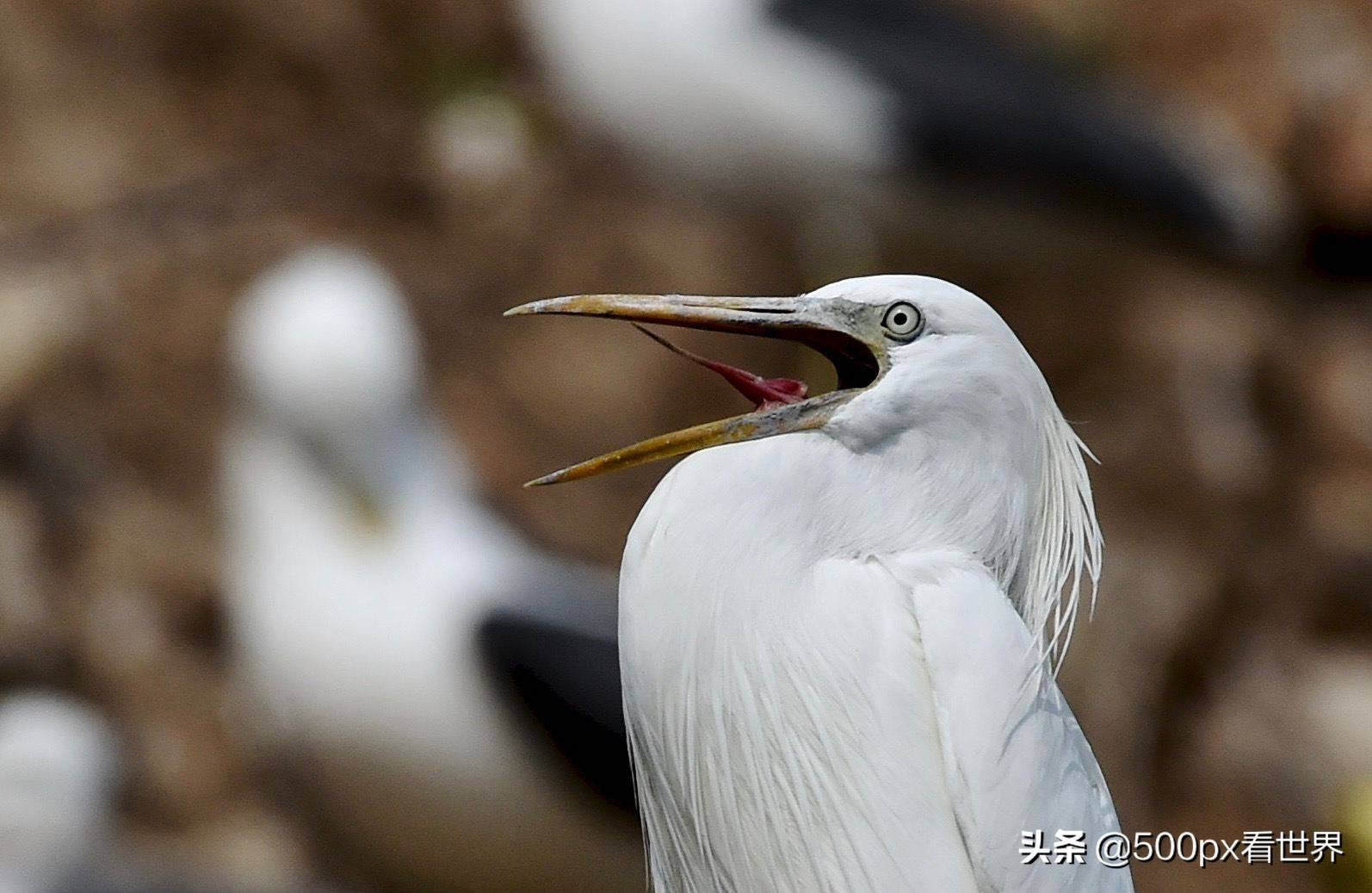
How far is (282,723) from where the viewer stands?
361 centimetres

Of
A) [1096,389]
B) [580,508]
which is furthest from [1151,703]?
[580,508]

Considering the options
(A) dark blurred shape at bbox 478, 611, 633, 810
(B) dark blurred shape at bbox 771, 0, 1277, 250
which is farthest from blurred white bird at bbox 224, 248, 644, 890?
(B) dark blurred shape at bbox 771, 0, 1277, 250

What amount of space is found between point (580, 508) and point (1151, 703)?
163cm

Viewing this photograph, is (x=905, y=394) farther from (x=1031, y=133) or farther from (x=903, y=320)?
(x=1031, y=133)

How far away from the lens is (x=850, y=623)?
137 cm

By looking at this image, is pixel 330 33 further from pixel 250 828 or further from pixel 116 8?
pixel 250 828

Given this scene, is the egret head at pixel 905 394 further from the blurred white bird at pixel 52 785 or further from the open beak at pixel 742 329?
the blurred white bird at pixel 52 785

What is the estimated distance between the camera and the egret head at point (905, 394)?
1360mm

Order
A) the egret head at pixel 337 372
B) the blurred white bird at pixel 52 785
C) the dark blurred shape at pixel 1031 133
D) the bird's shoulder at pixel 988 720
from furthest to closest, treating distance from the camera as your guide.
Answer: the dark blurred shape at pixel 1031 133 → the blurred white bird at pixel 52 785 → the egret head at pixel 337 372 → the bird's shoulder at pixel 988 720

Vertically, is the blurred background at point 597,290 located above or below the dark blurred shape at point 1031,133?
below

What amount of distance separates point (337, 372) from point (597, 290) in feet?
5.02

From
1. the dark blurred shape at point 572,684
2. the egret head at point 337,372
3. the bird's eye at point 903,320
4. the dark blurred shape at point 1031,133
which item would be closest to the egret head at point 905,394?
the bird's eye at point 903,320

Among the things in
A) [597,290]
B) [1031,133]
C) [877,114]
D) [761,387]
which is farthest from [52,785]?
[761,387]

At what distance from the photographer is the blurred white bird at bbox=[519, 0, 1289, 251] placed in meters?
4.60
